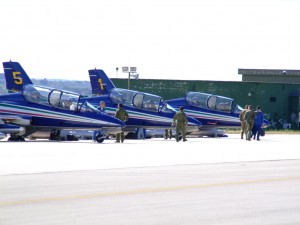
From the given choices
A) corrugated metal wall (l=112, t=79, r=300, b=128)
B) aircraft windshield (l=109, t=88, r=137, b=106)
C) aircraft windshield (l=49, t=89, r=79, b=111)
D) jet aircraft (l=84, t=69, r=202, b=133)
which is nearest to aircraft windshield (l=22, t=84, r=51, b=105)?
aircraft windshield (l=49, t=89, r=79, b=111)

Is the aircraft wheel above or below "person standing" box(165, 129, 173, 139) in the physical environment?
above

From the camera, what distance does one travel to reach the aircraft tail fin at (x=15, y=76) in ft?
136

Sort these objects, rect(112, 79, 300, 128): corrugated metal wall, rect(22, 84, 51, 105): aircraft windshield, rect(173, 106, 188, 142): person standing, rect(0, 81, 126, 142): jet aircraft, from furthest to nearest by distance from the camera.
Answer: rect(112, 79, 300, 128): corrugated metal wall < rect(173, 106, 188, 142): person standing < rect(22, 84, 51, 105): aircraft windshield < rect(0, 81, 126, 142): jet aircraft

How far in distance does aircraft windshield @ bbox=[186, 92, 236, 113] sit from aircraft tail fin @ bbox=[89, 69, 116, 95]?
562 cm

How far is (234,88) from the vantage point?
216ft

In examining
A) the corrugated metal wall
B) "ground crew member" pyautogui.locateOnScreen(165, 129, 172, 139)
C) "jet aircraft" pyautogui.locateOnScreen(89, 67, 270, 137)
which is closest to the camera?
"ground crew member" pyautogui.locateOnScreen(165, 129, 172, 139)

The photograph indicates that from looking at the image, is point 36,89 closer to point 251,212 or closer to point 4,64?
point 4,64

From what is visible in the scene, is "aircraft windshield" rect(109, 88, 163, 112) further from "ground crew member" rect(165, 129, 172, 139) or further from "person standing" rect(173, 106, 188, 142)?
"person standing" rect(173, 106, 188, 142)

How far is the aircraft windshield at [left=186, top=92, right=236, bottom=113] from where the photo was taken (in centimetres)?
4462

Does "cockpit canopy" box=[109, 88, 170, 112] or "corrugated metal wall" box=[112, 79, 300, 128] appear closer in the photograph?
"cockpit canopy" box=[109, 88, 170, 112]

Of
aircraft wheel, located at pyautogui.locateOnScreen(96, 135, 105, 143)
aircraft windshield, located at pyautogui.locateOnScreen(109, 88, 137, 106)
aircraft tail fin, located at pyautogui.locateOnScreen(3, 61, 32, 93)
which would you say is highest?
aircraft tail fin, located at pyautogui.locateOnScreen(3, 61, 32, 93)

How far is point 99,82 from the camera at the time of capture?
4825 centimetres

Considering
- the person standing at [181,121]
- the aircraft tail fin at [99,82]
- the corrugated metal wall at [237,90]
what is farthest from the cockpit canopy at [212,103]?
the corrugated metal wall at [237,90]

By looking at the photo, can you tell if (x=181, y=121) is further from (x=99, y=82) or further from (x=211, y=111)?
(x=99, y=82)
